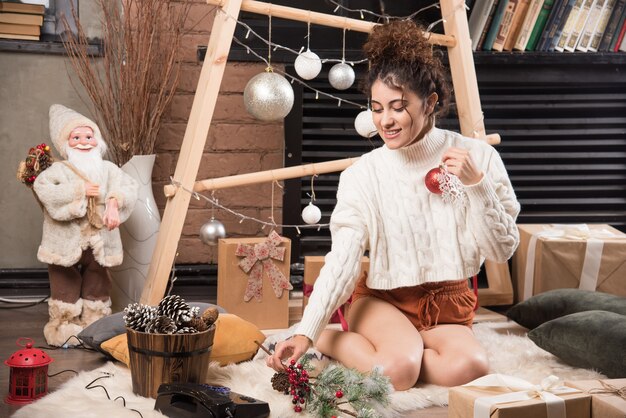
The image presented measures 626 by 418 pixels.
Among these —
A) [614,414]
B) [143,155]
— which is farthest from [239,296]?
[614,414]

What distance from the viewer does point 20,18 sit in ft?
10.7

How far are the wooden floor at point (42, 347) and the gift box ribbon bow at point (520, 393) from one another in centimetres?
26

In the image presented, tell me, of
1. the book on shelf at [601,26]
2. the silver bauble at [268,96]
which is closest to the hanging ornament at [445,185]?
the silver bauble at [268,96]

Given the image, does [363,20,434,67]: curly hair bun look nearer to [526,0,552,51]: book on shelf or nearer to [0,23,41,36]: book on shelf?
[526,0,552,51]: book on shelf

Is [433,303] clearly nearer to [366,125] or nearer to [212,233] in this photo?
[366,125]

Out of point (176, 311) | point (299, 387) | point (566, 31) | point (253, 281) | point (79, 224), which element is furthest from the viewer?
point (566, 31)

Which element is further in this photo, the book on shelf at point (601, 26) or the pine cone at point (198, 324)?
the book on shelf at point (601, 26)

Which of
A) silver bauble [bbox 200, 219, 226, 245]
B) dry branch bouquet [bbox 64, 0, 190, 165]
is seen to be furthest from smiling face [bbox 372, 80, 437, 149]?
dry branch bouquet [bbox 64, 0, 190, 165]

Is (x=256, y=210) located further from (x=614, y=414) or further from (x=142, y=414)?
(x=614, y=414)

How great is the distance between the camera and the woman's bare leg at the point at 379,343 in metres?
2.18

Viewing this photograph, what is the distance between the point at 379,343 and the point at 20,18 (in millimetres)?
1931

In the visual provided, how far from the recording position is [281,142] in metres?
3.46

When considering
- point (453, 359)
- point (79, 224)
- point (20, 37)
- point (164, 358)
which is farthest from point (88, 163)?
point (453, 359)

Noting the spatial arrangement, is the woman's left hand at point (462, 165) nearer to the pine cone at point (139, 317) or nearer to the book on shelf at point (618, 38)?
the pine cone at point (139, 317)
